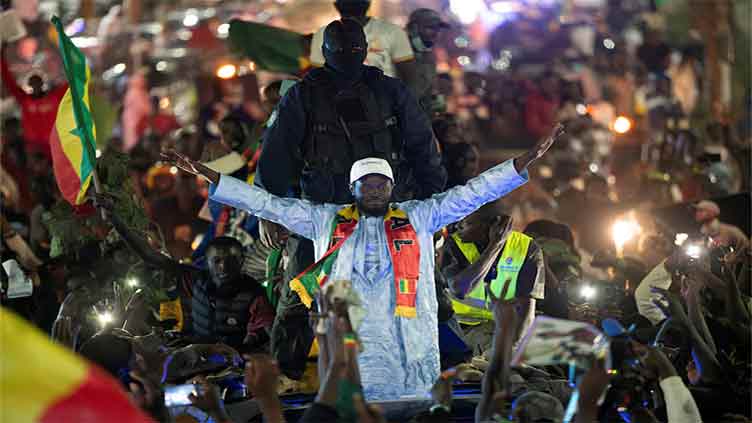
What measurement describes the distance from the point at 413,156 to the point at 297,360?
1.52 m

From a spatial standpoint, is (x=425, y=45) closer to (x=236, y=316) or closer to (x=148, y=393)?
(x=236, y=316)

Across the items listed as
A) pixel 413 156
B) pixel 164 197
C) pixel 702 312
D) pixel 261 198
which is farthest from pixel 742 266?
pixel 164 197

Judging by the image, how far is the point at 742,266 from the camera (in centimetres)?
1319

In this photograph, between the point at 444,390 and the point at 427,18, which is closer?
the point at 444,390

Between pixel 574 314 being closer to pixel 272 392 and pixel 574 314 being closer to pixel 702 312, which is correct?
pixel 702 312

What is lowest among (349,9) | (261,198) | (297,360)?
(297,360)

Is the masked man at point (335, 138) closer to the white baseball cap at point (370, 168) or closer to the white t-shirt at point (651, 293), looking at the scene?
the white baseball cap at point (370, 168)

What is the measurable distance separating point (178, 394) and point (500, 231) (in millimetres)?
2454

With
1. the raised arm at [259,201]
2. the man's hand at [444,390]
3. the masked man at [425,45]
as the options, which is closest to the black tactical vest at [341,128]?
the raised arm at [259,201]

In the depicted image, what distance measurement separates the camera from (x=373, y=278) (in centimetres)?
1048

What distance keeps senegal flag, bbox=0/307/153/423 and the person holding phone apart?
5.07 meters

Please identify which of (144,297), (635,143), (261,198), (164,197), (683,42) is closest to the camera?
(261,198)

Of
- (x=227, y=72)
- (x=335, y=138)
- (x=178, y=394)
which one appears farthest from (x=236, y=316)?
(x=227, y=72)

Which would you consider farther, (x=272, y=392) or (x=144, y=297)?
(x=144, y=297)
